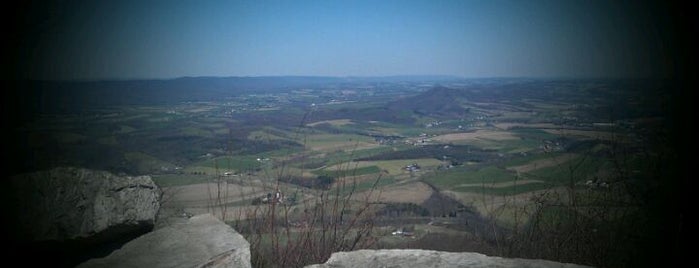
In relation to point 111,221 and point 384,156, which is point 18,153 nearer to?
point 111,221

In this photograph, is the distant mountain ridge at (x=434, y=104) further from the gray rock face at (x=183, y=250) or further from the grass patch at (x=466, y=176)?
the gray rock face at (x=183, y=250)

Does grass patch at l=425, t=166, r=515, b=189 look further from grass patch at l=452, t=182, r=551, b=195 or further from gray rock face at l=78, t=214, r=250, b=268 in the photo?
gray rock face at l=78, t=214, r=250, b=268

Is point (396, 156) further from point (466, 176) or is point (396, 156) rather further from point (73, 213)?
point (73, 213)

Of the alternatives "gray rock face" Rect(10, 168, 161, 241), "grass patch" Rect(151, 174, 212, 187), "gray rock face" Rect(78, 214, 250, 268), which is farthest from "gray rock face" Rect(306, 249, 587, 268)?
"grass patch" Rect(151, 174, 212, 187)

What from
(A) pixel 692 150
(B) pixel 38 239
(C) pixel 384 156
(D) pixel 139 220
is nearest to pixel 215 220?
(D) pixel 139 220

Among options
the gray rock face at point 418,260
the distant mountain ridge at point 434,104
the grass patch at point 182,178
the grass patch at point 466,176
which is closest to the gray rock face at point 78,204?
the gray rock face at point 418,260

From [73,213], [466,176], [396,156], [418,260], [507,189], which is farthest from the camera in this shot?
[396,156]

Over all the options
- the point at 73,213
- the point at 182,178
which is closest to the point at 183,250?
the point at 73,213
